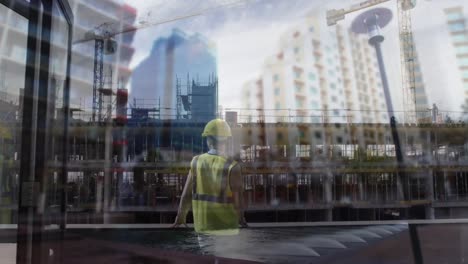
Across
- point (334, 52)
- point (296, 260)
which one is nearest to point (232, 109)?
point (334, 52)

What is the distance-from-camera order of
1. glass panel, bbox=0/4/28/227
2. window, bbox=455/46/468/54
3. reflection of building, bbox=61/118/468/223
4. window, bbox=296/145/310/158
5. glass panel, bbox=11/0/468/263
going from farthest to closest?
window, bbox=296/145/310/158 → reflection of building, bbox=61/118/468/223 → window, bbox=455/46/468/54 → glass panel, bbox=11/0/468/263 → glass panel, bbox=0/4/28/227

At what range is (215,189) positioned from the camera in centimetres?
161

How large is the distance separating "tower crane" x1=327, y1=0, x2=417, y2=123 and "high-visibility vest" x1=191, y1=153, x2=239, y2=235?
890 mm

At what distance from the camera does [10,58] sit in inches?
45.9

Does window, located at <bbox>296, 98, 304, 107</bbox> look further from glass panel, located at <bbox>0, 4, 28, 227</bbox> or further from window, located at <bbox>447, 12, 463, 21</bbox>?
glass panel, located at <bbox>0, 4, 28, 227</bbox>

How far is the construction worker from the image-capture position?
1.59m

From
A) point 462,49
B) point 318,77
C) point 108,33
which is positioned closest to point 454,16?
point 462,49

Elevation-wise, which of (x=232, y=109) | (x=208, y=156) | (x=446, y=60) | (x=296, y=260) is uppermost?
(x=446, y=60)

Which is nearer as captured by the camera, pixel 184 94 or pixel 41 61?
pixel 41 61

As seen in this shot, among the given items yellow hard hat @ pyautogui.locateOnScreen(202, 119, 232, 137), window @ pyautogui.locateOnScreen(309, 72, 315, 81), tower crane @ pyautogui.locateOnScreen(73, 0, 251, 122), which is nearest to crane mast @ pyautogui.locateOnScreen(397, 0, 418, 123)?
window @ pyautogui.locateOnScreen(309, 72, 315, 81)

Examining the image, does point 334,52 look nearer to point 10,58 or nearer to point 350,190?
point 10,58

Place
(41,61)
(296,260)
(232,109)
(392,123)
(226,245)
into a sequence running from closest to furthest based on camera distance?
(41,61) → (232,109) → (226,245) → (296,260) → (392,123)

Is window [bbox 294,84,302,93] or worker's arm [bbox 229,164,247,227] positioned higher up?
window [bbox 294,84,302,93]

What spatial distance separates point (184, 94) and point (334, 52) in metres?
0.81
